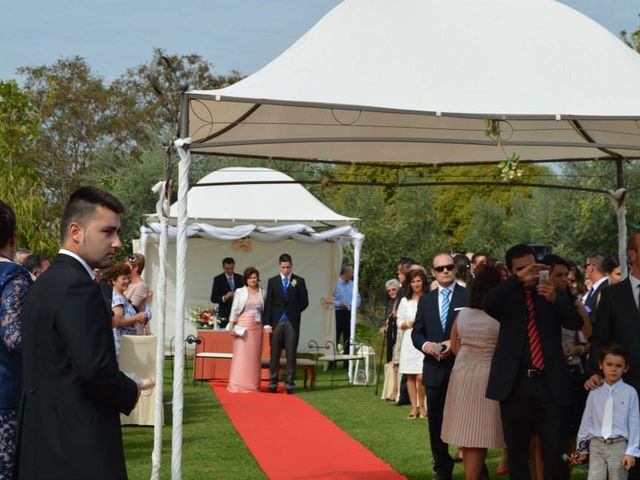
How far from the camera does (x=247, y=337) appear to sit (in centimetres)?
1862

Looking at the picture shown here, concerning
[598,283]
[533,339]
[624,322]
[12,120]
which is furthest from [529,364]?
[12,120]

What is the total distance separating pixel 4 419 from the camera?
18.4 ft

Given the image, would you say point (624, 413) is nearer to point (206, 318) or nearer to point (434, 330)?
point (434, 330)

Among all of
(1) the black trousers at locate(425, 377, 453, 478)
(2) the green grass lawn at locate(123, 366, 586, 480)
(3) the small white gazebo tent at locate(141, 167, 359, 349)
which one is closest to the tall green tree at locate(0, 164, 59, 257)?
(3) the small white gazebo tent at locate(141, 167, 359, 349)

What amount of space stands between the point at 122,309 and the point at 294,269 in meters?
12.7

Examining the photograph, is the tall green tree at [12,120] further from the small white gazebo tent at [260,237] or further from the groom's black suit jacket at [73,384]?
the groom's black suit jacket at [73,384]

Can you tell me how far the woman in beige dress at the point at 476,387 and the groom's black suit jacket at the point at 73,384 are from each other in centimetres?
473

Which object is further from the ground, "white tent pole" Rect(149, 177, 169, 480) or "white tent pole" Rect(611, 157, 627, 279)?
"white tent pole" Rect(611, 157, 627, 279)

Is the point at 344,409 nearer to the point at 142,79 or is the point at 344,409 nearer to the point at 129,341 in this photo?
the point at 129,341

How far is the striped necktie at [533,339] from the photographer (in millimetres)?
8250

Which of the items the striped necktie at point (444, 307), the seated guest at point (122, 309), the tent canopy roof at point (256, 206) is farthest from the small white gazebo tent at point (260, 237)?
the striped necktie at point (444, 307)

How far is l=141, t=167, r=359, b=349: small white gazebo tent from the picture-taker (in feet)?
76.3

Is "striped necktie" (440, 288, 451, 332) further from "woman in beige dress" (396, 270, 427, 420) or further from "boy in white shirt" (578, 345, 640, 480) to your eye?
"woman in beige dress" (396, 270, 427, 420)

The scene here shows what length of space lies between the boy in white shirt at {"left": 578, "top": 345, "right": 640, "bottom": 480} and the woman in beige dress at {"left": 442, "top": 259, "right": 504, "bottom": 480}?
3.00ft
